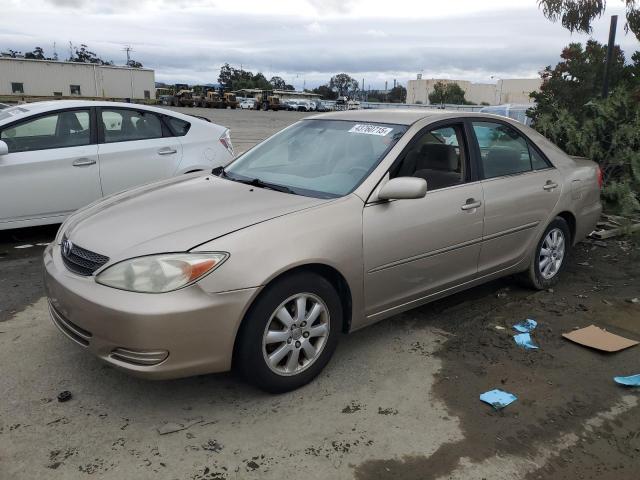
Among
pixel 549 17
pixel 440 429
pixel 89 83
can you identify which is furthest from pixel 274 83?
pixel 440 429

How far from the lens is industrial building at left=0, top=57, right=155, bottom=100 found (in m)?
57.4

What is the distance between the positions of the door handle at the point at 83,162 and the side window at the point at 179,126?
1.14 metres

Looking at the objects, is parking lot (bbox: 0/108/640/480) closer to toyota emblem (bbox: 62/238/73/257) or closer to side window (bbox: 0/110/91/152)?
toyota emblem (bbox: 62/238/73/257)

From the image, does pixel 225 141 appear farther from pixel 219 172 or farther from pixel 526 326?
pixel 526 326

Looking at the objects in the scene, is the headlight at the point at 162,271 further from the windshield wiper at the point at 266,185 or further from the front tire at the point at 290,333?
the windshield wiper at the point at 266,185

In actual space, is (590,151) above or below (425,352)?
above

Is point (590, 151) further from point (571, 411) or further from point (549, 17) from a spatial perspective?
point (571, 411)

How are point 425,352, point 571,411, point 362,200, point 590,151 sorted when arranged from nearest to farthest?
point 571,411, point 362,200, point 425,352, point 590,151

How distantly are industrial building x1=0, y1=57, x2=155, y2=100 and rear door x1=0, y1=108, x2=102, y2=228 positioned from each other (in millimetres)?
56538

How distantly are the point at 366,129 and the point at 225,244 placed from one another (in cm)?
163

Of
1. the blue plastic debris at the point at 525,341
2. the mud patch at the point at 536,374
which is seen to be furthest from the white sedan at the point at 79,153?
the blue plastic debris at the point at 525,341

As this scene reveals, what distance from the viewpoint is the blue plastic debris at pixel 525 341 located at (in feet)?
13.0

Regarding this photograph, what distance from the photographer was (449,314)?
4500 millimetres

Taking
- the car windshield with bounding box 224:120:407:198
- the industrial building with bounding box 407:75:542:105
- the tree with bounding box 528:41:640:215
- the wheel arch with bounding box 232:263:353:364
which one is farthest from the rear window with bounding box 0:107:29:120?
the industrial building with bounding box 407:75:542:105
